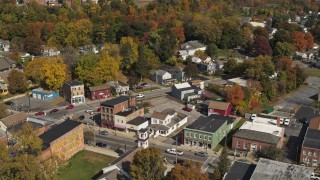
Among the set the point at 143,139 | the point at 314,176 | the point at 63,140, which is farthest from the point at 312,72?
the point at 63,140

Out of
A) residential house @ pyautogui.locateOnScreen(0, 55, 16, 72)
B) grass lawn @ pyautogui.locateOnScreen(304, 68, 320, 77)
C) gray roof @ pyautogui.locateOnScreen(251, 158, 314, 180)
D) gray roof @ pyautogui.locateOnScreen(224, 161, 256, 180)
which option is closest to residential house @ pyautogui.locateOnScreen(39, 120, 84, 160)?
gray roof @ pyautogui.locateOnScreen(224, 161, 256, 180)

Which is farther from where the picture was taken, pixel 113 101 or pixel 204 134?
pixel 113 101

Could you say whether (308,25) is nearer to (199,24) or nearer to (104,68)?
(199,24)

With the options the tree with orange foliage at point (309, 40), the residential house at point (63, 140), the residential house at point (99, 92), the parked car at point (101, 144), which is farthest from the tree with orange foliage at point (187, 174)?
the tree with orange foliage at point (309, 40)

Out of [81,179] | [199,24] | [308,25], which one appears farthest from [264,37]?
[81,179]

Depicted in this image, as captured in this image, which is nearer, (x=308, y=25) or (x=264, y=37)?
(x=264, y=37)

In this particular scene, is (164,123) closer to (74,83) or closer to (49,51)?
(74,83)

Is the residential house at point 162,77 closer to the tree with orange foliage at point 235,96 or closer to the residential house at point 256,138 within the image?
the tree with orange foliage at point 235,96
